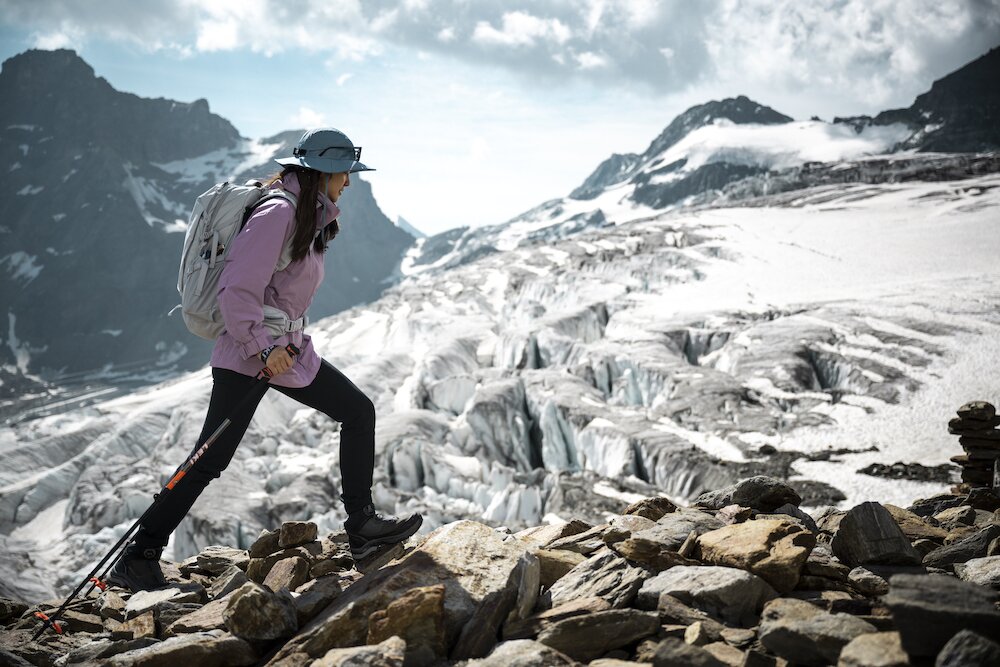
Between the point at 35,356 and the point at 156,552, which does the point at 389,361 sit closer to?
the point at 156,552

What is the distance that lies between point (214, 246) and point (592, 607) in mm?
3420

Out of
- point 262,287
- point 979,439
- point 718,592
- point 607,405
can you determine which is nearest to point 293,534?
point 262,287

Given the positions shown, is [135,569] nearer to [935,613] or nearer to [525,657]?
[525,657]

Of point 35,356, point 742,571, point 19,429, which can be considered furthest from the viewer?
point 35,356

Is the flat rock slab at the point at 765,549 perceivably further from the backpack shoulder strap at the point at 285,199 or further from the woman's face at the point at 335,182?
the woman's face at the point at 335,182

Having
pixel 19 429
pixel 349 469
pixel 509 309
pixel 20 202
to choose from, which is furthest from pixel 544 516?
pixel 20 202

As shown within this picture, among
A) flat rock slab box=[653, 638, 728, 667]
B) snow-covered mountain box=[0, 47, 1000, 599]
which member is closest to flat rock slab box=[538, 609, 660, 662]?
flat rock slab box=[653, 638, 728, 667]

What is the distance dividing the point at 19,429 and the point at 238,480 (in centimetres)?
3417

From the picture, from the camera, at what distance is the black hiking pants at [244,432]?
15.0 ft

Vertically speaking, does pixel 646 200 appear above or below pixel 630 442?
above

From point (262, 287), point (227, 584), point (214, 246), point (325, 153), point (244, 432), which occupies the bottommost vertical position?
point (227, 584)

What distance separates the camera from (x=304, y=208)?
4.43 metres

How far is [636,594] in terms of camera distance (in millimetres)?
3943

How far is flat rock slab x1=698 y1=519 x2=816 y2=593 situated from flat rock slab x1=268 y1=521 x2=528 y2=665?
54.4 inches
